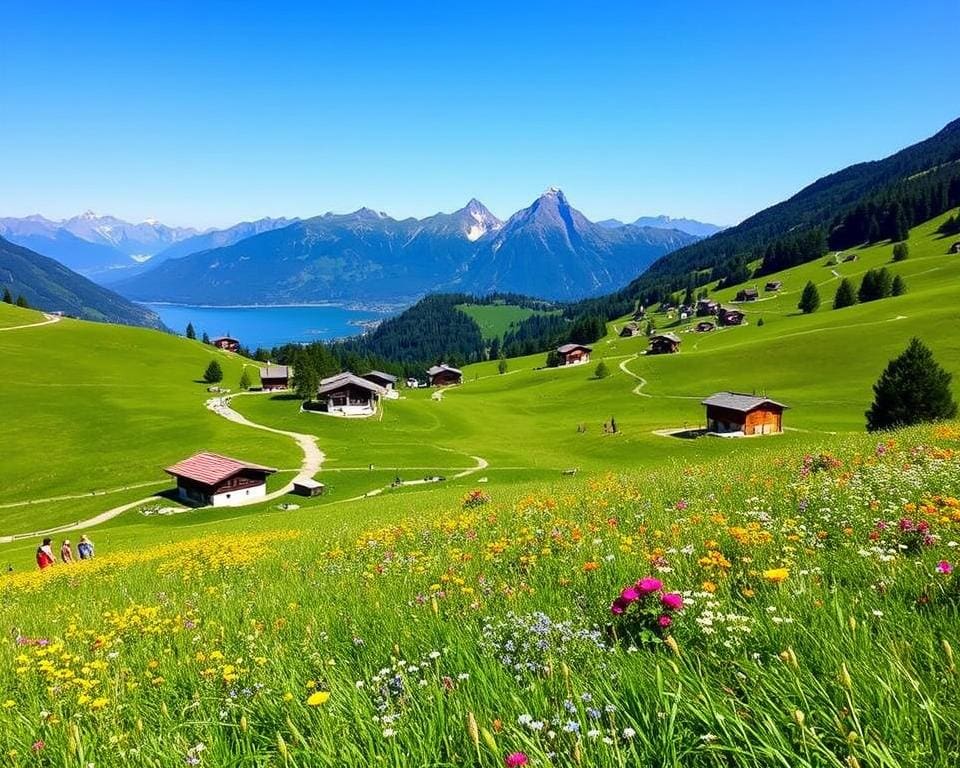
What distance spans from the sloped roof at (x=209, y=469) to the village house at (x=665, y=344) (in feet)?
357

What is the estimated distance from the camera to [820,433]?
65.0 m

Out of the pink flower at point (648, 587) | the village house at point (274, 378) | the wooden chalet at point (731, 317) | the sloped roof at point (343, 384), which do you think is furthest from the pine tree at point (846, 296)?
the pink flower at point (648, 587)

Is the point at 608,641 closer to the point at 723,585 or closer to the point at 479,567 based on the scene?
the point at 723,585

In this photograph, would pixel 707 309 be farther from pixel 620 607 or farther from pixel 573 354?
pixel 620 607

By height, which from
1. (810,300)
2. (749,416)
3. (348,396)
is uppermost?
(810,300)

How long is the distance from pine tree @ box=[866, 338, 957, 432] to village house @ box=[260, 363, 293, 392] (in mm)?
106459

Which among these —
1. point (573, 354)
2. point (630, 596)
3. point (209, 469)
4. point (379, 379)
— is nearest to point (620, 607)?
point (630, 596)

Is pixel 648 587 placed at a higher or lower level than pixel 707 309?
higher

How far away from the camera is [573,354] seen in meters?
165

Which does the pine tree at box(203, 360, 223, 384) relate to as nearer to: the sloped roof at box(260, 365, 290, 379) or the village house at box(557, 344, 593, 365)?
the sloped roof at box(260, 365, 290, 379)

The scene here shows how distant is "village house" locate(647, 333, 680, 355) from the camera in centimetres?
14212

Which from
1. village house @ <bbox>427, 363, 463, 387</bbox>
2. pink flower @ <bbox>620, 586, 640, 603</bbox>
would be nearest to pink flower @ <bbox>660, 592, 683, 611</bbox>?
pink flower @ <bbox>620, 586, 640, 603</bbox>

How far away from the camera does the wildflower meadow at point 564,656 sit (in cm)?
239

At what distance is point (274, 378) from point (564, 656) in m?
128
